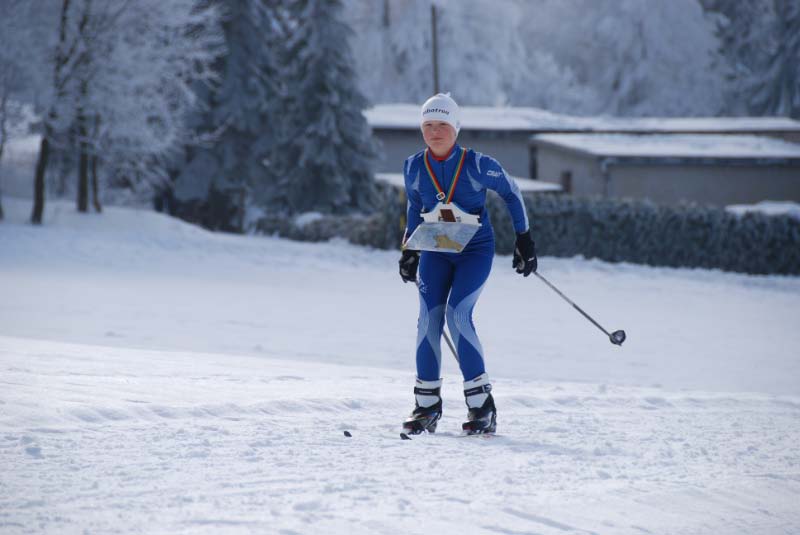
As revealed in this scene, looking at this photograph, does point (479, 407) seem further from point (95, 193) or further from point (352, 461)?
point (95, 193)

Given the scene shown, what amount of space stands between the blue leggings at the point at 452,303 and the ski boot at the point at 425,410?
0.18ft

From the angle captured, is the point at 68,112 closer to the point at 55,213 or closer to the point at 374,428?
the point at 55,213

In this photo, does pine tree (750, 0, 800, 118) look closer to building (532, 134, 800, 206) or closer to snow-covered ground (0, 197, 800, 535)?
building (532, 134, 800, 206)

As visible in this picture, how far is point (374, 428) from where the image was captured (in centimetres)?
587

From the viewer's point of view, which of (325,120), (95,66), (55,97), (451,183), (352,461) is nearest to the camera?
(352,461)

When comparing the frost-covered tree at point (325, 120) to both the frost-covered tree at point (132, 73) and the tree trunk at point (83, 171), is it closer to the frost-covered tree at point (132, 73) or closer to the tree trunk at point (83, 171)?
the frost-covered tree at point (132, 73)

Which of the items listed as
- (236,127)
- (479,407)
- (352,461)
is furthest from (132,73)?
(352,461)

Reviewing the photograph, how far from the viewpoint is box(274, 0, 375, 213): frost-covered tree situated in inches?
1262

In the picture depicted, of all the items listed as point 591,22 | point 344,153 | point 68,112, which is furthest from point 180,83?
point 591,22

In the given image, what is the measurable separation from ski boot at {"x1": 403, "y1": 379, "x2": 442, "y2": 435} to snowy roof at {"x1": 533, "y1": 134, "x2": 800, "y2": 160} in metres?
24.2

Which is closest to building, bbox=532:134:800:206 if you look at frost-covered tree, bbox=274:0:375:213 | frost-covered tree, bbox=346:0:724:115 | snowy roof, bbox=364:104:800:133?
snowy roof, bbox=364:104:800:133

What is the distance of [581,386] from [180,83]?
2093 centimetres

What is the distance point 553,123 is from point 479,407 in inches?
1288

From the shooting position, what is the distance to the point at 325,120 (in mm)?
32031
